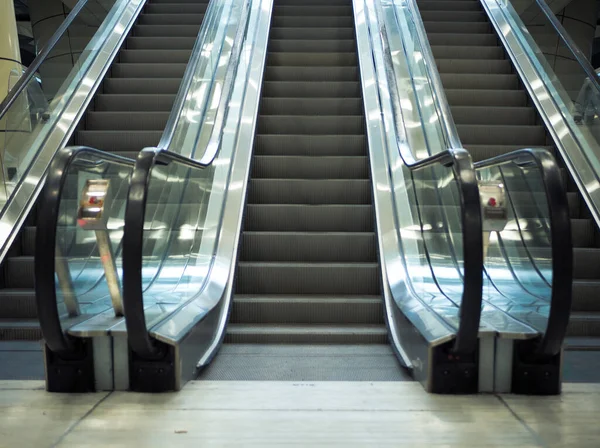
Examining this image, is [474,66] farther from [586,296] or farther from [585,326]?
[585,326]

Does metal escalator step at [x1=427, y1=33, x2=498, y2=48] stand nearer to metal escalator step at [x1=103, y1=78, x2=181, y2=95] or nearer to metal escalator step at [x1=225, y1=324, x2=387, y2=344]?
metal escalator step at [x1=103, y1=78, x2=181, y2=95]

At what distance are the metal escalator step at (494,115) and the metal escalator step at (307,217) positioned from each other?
6.07 ft

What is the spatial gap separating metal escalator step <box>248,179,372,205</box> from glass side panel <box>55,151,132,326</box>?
7.95 ft

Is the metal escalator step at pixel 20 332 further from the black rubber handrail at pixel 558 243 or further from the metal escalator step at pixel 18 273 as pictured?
the black rubber handrail at pixel 558 243

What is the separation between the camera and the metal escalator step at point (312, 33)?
343 inches

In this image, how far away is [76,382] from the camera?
3.12m

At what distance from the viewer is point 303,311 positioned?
15.7ft

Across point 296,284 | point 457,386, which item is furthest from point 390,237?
point 457,386

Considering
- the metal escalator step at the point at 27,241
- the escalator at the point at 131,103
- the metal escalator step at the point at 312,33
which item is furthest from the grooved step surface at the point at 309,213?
the metal escalator step at the point at 27,241

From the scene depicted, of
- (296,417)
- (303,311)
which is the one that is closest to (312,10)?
(303,311)

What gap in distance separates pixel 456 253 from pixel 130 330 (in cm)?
175

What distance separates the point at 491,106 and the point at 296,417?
16.9 feet

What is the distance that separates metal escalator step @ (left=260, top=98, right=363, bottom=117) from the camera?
7191mm

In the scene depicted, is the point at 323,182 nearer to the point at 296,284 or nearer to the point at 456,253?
the point at 296,284
